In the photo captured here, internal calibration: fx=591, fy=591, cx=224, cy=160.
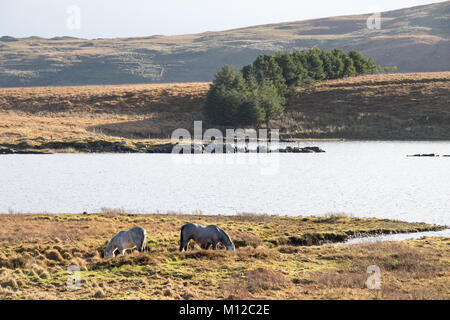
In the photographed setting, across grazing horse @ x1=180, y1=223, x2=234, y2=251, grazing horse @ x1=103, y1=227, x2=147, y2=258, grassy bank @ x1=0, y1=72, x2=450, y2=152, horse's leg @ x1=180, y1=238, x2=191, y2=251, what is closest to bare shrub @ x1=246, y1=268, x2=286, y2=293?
grazing horse @ x1=180, y1=223, x2=234, y2=251

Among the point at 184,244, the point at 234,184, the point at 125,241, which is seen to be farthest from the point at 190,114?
the point at 125,241

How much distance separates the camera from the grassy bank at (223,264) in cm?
1834

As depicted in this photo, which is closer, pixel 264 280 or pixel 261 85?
pixel 264 280

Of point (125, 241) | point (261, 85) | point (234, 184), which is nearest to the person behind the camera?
point (125, 241)

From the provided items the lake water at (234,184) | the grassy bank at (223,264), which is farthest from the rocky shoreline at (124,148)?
the grassy bank at (223,264)

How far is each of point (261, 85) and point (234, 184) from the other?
5760 centimetres

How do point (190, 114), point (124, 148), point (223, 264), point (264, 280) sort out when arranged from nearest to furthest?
point (264, 280)
point (223, 264)
point (124, 148)
point (190, 114)

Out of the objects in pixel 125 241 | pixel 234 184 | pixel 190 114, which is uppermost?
pixel 190 114

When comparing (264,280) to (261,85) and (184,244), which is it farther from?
(261,85)

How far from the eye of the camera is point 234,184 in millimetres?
52719

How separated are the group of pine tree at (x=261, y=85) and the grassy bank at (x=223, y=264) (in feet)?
220

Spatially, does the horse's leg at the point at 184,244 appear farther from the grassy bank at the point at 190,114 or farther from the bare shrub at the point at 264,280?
the grassy bank at the point at 190,114

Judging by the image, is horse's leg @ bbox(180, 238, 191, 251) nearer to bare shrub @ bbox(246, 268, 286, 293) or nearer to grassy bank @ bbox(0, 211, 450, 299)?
grassy bank @ bbox(0, 211, 450, 299)

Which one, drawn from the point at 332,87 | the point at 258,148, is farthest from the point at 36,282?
the point at 332,87
